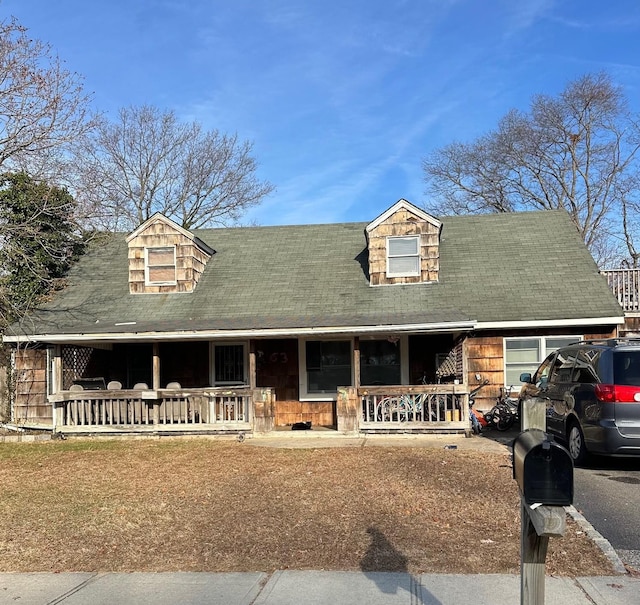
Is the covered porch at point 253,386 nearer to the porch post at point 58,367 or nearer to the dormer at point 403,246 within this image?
the porch post at point 58,367

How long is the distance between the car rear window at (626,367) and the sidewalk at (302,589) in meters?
4.24

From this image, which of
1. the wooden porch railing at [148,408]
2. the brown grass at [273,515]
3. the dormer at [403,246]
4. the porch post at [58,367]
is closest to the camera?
the brown grass at [273,515]

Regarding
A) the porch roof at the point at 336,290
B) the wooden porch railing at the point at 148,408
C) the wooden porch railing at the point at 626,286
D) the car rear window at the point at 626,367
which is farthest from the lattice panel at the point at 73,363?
the wooden porch railing at the point at 626,286

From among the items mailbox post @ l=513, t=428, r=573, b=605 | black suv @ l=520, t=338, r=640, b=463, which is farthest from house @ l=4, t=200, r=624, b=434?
mailbox post @ l=513, t=428, r=573, b=605

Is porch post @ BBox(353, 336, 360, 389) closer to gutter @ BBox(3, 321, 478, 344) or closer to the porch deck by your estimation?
the porch deck

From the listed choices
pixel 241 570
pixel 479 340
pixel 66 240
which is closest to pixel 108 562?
pixel 241 570

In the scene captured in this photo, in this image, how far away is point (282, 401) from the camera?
49.3 feet

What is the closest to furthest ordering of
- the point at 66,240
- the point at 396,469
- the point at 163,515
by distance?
the point at 163,515 → the point at 396,469 → the point at 66,240

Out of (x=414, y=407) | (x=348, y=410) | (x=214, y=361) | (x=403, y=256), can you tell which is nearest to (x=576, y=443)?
(x=414, y=407)

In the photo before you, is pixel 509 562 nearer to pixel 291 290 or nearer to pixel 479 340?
pixel 479 340

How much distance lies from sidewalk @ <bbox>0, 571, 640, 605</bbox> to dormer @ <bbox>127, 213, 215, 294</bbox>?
11721 millimetres

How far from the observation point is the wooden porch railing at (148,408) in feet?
43.7

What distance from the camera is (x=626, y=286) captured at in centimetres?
1670

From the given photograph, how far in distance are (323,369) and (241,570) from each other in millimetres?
10023
